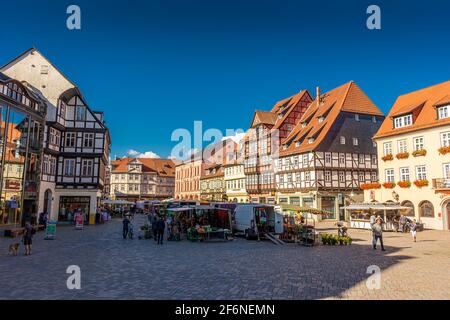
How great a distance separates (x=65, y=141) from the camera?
3609 cm

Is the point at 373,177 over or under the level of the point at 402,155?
under

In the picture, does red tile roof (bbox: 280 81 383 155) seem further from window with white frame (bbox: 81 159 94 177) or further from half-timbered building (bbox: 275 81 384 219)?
window with white frame (bbox: 81 159 94 177)

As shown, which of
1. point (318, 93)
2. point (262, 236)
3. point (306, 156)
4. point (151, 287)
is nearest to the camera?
point (151, 287)

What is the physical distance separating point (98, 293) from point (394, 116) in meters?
34.2

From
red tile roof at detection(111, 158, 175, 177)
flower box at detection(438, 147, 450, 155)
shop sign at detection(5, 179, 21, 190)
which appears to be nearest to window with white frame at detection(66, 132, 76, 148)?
shop sign at detection(5, 179, 21, 190)

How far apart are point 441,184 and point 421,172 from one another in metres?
2.41

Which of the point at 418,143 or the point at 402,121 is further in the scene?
the point at 402,121

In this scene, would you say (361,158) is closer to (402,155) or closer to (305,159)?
(305,159)

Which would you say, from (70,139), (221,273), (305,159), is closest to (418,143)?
(305,159)

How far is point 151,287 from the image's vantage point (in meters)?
9.42

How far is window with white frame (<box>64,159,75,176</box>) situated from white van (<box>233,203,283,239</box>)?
19.5m

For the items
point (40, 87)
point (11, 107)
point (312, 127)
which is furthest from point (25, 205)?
point (312, 127)

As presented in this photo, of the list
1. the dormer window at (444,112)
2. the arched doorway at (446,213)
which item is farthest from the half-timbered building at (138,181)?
the dormer window at (444,112)
